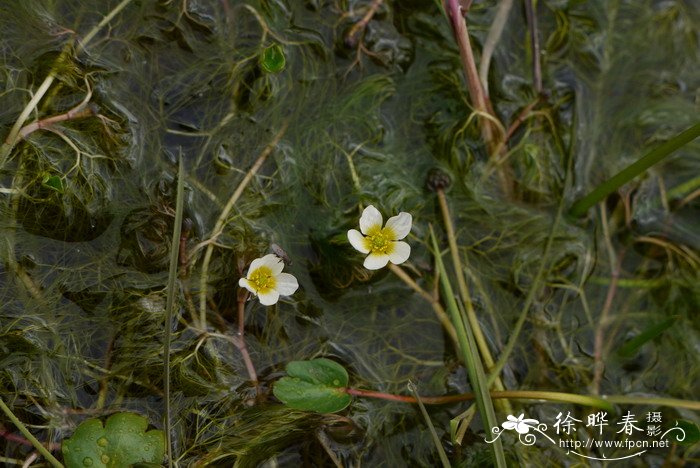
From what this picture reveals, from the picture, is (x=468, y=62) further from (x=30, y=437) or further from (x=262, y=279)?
(x=30, y=437)

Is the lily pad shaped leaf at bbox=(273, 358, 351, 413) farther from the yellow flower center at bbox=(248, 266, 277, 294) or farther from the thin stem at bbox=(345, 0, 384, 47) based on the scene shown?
the thin stem at bbox=(345, 0, 384, 47)

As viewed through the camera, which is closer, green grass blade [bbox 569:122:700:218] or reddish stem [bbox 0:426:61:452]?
green grass blade [bbox 569:122:700:218]

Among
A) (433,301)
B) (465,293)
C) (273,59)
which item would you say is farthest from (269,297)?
(273,59)

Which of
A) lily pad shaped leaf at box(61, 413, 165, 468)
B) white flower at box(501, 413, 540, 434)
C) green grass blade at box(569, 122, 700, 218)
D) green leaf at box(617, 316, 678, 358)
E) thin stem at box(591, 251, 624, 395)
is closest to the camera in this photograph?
green grass blade at box(569, 122, 700, 218)

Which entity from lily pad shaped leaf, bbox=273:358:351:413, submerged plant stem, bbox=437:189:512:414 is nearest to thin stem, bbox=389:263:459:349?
submerged plant stem, bbox=437:189:512:414

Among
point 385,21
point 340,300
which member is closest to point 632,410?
point 340,300

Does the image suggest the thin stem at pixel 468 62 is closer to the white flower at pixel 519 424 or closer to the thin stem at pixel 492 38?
the thin stem at pixel 492 38
